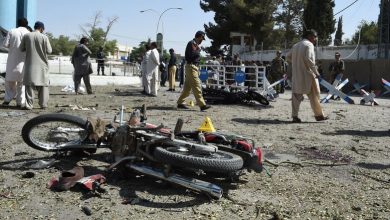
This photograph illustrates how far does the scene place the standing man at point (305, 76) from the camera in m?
9.02

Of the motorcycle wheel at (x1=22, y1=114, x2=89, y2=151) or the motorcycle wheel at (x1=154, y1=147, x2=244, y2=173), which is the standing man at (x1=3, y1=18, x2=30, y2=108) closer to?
the motorcycle wheel at (x1=22, y1=114, x2=89, y2=151)

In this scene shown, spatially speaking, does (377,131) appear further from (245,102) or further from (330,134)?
(245,102)

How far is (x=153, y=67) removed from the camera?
14.8 meters

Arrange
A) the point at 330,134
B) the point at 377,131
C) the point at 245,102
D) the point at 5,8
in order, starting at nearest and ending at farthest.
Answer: the point at 330,134
the point at 377,131
the point at 245,102
the point at 5,8

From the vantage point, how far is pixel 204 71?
564 inches

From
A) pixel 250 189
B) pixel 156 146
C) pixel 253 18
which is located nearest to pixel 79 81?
pixel 156 146

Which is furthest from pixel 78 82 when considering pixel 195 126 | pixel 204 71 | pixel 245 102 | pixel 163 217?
pixel 163 217

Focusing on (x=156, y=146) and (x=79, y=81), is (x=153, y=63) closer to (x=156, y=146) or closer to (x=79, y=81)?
(x=79, y=81)

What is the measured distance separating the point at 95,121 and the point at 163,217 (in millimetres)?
1662

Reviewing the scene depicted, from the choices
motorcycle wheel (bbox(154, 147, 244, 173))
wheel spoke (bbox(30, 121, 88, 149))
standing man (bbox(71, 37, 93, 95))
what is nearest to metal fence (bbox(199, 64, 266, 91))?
standing man (bbox(71, 37, 93, 95))

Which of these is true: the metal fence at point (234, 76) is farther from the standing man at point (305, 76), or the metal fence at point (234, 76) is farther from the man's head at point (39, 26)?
the man's head at point (39, 26)

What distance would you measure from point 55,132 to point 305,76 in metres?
5.44

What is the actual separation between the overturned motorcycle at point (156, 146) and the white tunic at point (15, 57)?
479cm

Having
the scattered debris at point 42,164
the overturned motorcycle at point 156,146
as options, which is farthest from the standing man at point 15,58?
the scattered debris at point 42,164
